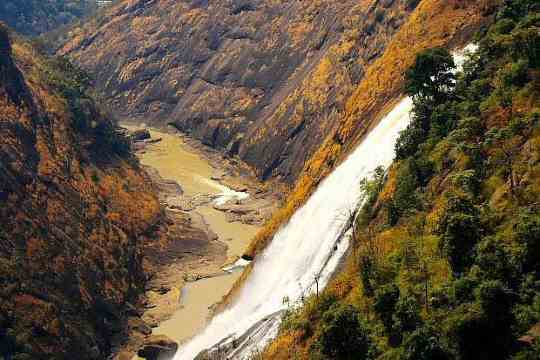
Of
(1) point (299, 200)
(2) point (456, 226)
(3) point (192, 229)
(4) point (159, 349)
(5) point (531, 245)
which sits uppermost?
(2) point (456, 226)

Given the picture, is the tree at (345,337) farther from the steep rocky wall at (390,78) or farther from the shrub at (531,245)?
the steep rocky wall at (390,78)

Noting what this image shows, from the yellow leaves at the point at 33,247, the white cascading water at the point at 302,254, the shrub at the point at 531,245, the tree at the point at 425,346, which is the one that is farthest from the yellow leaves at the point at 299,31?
the tree at the point at 425,346

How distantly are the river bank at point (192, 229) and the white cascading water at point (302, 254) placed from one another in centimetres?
705

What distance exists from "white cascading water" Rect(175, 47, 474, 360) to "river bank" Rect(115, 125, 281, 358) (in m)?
7.05

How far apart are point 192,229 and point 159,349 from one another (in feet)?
91.2

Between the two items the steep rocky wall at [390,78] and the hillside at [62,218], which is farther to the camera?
the steep rocky wall at [390,78]

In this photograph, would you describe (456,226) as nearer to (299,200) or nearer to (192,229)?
(299,200)

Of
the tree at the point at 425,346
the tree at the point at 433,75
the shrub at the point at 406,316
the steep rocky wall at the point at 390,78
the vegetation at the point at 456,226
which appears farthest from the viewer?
the steep rocky wall at the point at 390,78

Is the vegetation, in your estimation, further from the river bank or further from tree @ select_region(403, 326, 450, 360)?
the river bank

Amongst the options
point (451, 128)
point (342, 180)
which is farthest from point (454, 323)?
point (342, 180)

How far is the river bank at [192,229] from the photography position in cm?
5953

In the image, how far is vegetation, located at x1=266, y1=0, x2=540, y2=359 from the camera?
2502 cm

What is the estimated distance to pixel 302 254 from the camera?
157 ft

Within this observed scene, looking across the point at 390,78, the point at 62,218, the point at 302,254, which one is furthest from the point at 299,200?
the point at 62,218
